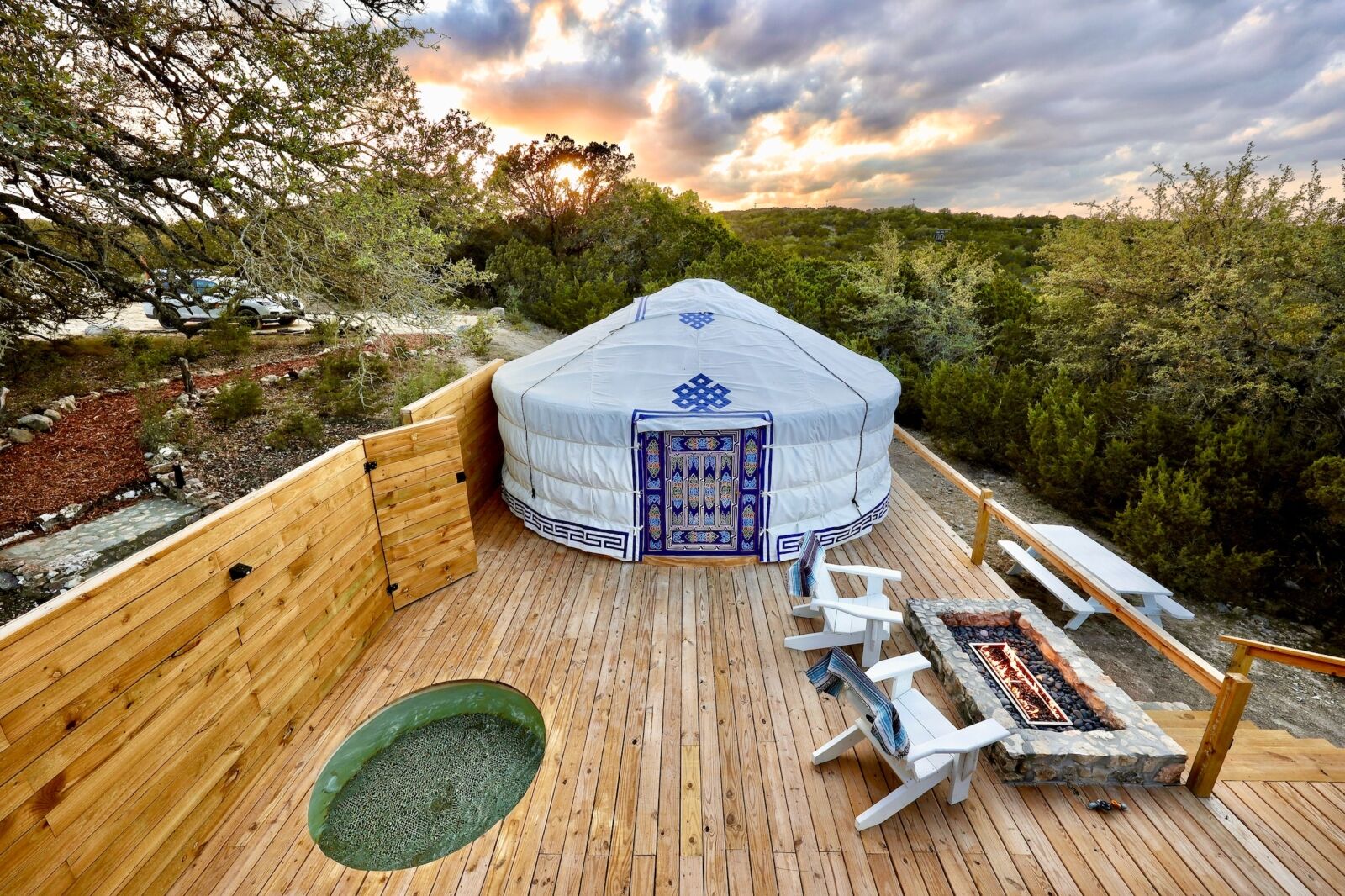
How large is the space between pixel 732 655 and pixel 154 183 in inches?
250

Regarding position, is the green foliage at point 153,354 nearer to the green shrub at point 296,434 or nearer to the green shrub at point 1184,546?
the green shrub at point 296,434

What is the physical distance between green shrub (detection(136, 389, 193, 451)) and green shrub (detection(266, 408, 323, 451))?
87 centimetres

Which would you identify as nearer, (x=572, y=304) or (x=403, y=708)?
(x=403, y=708)

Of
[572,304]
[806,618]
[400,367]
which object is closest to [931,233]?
[572,304]

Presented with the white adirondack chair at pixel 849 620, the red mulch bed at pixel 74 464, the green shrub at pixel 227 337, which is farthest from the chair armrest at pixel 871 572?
the green shrub at pixel 227 337

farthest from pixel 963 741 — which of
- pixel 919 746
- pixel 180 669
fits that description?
pixel 180 669

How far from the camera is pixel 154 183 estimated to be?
4.61 metres

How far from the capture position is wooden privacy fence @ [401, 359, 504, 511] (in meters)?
4.61

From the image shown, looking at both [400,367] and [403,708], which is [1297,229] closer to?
[403,708]

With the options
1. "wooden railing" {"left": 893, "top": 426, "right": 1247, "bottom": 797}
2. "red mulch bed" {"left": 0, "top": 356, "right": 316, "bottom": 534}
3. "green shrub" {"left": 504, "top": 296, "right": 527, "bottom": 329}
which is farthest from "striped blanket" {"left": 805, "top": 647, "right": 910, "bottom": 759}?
"green shrub" {"left": 504, "top": 296, "right": 527, "bottom": 329}

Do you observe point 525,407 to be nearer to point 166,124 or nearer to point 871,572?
point 871,572

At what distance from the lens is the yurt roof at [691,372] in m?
4.18

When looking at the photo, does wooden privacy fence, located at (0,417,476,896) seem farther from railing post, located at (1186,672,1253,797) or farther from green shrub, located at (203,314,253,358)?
green shrub, located at (203,314,253,358)

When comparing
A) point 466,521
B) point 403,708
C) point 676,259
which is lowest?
point 403,708
